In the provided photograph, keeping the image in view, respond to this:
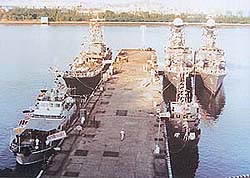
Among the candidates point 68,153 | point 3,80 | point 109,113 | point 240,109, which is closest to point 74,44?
point 3,80

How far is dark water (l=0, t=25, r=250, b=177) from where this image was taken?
36.4 feet

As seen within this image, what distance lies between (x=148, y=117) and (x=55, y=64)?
442 inches

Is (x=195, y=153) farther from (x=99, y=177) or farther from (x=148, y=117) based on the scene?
(x=99, y=177)

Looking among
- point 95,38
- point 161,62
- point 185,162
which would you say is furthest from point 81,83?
point 185,162

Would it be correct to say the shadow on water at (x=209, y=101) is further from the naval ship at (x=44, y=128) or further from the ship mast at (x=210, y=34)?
the naval ship at (x=44, y=128)

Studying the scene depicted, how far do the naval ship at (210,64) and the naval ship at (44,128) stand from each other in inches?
289

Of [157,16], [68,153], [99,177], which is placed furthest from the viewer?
[157,16]

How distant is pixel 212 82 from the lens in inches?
695

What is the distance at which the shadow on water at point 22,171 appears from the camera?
9.20 m

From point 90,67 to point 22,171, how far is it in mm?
9461

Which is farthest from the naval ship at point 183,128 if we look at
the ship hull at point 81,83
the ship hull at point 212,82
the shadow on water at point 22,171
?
the ship hull at point 212,82

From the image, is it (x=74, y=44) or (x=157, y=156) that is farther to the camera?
(x=74, y=44)

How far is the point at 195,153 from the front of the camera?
1095cm

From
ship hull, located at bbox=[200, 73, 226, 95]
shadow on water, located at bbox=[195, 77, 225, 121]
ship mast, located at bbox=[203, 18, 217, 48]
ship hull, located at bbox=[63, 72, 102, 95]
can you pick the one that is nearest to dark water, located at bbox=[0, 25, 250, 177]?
shadow on water, located at bbox=[195, 77, 225, 121]
